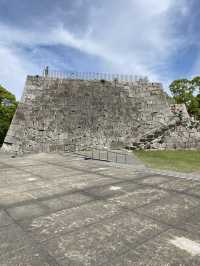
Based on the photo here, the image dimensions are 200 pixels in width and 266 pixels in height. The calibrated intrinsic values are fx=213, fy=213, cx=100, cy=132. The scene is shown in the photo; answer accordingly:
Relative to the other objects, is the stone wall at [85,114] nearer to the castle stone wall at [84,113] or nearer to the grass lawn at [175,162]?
the castle stone wall at [84,113]

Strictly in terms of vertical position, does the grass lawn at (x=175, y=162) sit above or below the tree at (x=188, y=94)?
below

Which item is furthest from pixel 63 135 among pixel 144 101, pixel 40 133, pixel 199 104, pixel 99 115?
pixel 199 104

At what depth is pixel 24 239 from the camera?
152 inches

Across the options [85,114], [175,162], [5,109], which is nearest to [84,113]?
[85,114]

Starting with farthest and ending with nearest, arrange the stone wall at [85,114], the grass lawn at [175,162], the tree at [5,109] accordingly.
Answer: the tree at [5,109] → the stone wall at [85,114] → the grass lawn at [175,162]

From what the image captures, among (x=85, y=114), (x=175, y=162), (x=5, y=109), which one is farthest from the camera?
(x=5, y=109)

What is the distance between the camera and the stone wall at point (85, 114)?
20.4m

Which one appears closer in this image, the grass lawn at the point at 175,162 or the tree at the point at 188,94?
the grass lawn at the point at 175,162

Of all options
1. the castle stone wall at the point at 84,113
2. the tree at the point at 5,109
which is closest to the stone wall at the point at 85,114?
the castle stone wall at the point at 84,113

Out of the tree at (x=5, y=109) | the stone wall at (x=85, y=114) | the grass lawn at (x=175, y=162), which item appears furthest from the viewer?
the tree at (x=5, y=109)

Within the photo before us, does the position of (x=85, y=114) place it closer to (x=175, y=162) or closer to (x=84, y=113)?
(x=84, y=113)

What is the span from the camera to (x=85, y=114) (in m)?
22.0

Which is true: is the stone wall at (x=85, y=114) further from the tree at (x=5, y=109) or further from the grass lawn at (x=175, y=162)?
the tree at (x=5, y=109)

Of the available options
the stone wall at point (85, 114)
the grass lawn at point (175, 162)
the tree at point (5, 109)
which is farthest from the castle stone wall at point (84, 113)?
the tree at point (5, 109)
